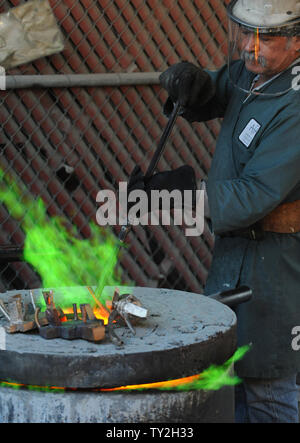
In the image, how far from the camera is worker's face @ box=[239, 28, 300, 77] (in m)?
1.90

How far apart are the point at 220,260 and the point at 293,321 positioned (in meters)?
0.29

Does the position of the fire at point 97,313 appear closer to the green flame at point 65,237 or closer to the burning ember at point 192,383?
the burning ember at point 192,383

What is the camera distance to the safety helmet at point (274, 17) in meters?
1.86

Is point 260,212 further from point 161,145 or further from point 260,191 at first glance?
point 161,145

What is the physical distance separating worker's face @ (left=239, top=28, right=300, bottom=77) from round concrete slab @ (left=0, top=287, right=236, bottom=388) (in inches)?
30.5

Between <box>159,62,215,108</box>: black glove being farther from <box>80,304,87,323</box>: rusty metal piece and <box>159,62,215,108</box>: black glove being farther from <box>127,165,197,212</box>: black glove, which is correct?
<box>80,304,87,323</box>: rusty metal piece

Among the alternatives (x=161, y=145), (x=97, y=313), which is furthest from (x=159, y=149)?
(x=97, y=313)

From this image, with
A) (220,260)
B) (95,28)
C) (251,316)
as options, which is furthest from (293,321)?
(95,28)

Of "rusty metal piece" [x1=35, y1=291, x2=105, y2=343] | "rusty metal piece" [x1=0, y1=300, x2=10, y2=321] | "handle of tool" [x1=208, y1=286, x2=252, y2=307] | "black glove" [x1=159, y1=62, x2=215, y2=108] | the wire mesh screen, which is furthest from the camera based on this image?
the wire mesh screen

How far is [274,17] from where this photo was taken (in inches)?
73.9

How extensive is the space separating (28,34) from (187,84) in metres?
1.30

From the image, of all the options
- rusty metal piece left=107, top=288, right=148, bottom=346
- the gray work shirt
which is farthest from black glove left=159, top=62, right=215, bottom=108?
rusty metal piece left=107, top=288, right=148, bottom=346

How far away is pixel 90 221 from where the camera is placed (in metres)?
3.49

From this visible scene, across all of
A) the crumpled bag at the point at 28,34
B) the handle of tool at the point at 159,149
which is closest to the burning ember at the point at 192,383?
the handle of tool at the point at 159,149
